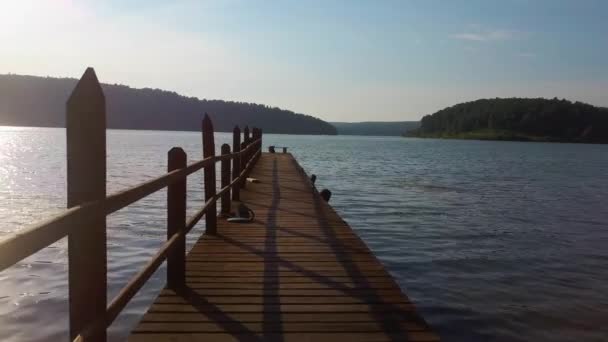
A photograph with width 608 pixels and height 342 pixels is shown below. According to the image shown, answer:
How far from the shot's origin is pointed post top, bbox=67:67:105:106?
2725 mm

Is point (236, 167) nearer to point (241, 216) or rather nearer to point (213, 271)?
point (241, 216)

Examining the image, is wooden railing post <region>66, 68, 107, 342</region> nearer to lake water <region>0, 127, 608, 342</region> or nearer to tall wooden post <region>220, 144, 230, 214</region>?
lake water <region>0, 127, 608, 342</region>

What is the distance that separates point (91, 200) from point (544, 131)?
8301 inches

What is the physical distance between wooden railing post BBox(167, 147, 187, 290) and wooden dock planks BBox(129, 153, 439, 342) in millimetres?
179

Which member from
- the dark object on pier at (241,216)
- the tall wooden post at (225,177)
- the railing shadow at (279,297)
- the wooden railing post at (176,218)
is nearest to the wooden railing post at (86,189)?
the railing shadow at (279,297)

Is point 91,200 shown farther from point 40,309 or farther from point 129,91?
point 129,91

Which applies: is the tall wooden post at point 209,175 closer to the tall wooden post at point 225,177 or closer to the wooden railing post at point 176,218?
the tall wooden post at point 225,177

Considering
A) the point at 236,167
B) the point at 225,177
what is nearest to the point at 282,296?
the point at 225,177

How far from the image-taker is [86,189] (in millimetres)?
2750

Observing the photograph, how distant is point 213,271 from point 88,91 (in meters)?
3.45

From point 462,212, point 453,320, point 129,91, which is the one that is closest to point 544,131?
point 129,91

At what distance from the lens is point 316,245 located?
7.50 meters

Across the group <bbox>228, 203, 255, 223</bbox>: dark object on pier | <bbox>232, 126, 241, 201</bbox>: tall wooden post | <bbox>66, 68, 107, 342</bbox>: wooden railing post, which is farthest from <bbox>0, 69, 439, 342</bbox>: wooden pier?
<bbox>232, 126, 241, 201</bbox>: tall wooden post

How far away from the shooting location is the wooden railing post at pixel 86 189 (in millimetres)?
2699
